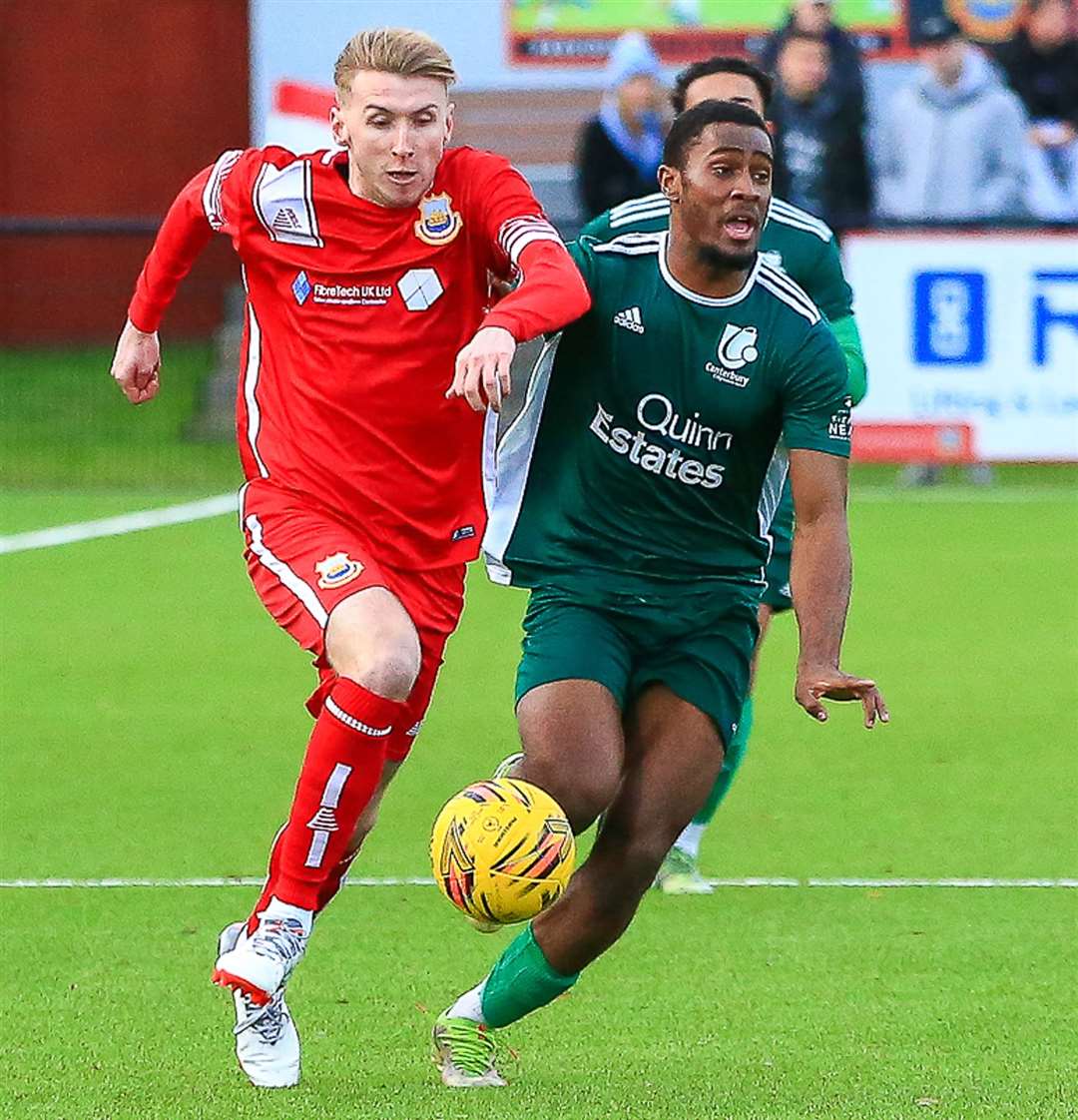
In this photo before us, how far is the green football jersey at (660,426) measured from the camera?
228 inches

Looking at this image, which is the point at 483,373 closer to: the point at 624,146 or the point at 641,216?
the point at 641,216

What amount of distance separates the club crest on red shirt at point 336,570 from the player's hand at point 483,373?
2.20ft

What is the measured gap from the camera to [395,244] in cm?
611

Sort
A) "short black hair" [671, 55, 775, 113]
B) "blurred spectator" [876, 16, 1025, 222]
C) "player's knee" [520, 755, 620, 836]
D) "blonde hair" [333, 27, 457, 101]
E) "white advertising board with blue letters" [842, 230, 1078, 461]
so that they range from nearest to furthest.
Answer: "player's knee" [520, 755, 620, 836]
"blonde hair" [333, 27, 457, 101]
"short black hair" [671, 55, 775, 113]
"white advertising board with blue letters" [842, 230, 1078, 461]
"blurred spectator" [876, 16, 1025, 222]

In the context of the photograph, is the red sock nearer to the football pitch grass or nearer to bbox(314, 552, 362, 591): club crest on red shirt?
bbox(314, 552, 362, 591): club crest on red shirt

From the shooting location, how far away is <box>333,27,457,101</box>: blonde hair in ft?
19.4

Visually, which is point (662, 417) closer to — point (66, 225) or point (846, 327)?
point (846, 327)

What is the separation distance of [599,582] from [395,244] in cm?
93

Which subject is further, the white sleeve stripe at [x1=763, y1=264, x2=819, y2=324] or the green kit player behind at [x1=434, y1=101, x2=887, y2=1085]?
the white sleeve stripe at [x1=763, y1=264, x2=819, y2=324]

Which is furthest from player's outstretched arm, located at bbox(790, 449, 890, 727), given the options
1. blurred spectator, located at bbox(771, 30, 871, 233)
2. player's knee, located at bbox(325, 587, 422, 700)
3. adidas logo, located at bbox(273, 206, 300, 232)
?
blurred spectator, located at bbox(771, 30, 871, 233)

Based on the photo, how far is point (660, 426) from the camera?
5.85 m

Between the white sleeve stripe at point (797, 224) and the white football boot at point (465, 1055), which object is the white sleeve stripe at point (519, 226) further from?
the white football boot at point (465, 1055)

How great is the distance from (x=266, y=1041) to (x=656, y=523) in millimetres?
1406

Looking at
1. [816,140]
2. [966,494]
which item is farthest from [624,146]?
[966,494]
